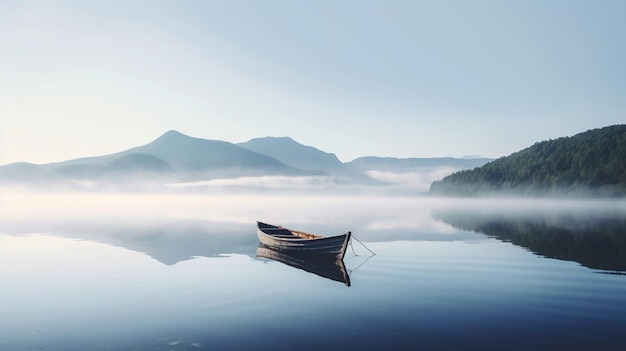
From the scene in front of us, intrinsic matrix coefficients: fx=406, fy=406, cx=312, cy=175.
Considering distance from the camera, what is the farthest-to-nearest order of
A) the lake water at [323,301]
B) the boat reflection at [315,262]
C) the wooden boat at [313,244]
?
the wooden boat at [313,244], the boat reflection at [315,262], the lake water at [323,301]

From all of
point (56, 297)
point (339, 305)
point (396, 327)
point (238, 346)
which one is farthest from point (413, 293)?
point (56, 297)

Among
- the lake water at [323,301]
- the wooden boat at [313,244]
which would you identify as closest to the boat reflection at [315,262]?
the wooden boat at [313,244]

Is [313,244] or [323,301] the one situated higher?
[313,244]

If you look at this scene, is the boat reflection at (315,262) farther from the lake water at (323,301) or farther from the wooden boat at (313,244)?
the lake water at (323,301)

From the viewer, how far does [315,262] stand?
4438 centimetres

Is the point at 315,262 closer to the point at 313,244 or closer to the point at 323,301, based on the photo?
the point at 313,244

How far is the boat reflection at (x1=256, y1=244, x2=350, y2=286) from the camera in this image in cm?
3691

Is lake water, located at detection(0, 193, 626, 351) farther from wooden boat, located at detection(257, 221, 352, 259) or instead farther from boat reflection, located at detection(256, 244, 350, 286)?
wooden boat, located at detection(257, 221, 352, 259)

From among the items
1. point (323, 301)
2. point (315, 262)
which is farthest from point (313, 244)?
point (323, 301)

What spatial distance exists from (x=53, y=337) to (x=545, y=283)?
32.9 m

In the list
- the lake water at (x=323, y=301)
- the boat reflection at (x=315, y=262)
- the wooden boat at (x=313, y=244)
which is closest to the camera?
the lake water at (x=323, y=301)

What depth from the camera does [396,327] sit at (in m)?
21.3

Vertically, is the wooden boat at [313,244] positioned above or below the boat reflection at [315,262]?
above

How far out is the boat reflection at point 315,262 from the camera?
36906 millimetres
